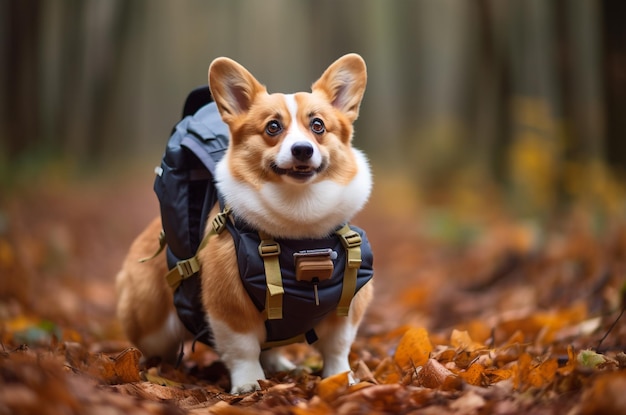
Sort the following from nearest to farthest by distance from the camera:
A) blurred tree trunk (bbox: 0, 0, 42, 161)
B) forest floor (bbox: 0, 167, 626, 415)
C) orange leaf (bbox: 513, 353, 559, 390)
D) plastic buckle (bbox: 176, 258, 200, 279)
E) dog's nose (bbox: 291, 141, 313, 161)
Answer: forest floor (bbox: 0, 167, 626, 415)
orange leaf (bbox: 513, 353, 559, 390)
dog's nose (bbox: 291, 141, 313, 161)
plastic buckle (bbox: 176, 258, 200, 279)
blurred tree trunk (bbox: 0, 0, 42, 161)

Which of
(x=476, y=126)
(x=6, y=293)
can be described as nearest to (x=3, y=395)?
(x=6, y=293)

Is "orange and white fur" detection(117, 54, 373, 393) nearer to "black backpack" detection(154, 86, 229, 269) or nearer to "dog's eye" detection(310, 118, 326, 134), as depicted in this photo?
"dog's eye" detection(310, 118, 326, 134)

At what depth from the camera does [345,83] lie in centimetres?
335

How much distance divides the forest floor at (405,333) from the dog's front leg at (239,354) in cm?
9

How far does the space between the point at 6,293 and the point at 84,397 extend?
10.7ft

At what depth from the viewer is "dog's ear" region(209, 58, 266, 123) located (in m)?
3.17

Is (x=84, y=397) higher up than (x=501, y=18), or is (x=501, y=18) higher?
(x=501, y=18)

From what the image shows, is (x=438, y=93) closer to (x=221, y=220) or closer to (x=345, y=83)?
(x=345, y=83)

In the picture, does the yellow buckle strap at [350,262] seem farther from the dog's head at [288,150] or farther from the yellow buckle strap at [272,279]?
the yellow buckle strap at [272,279]

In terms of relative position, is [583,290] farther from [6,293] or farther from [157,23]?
[157,23]

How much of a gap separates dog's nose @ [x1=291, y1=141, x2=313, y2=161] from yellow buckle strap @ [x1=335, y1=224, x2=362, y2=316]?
1.34 ft

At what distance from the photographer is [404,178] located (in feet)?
65.8

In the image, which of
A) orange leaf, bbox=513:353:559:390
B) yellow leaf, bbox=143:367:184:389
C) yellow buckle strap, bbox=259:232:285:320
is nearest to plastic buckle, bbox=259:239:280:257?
yellow buckle strap, bbox=259:232:285:320

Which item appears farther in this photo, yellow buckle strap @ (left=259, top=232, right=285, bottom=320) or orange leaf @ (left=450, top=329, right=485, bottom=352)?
orange leaf @ (left=450, top=329, right=485, bottom=352)
